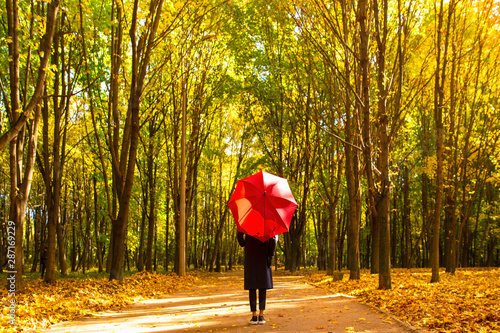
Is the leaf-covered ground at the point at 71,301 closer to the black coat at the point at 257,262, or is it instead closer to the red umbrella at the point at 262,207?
the black coat at the point at 257,262

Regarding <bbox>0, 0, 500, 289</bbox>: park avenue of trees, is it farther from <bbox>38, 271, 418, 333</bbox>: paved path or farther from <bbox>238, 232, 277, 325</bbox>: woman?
<bbox>238, 232, 277, 325</bbox>: woman

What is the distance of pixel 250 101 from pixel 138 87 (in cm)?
1345

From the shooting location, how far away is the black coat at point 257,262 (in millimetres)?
6859

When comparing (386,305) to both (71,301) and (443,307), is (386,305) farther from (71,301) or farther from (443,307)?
(71,301)

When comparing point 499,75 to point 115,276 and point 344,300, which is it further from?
point 115,276

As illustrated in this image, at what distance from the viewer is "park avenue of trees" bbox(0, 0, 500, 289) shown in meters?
11.3

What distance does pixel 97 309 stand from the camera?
8453mm

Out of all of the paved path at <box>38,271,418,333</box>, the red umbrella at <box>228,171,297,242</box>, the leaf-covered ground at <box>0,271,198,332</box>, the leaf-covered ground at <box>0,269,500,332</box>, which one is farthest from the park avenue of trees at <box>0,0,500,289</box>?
the red umbrella at <box>228,171,297,242</box>

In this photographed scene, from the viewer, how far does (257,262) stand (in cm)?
696

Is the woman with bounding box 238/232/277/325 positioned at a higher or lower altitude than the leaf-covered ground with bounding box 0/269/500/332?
higher

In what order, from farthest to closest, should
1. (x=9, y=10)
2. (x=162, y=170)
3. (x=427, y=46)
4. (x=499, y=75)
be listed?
(x=162, y=170) < (x=499, y=75) < (x=427, y=46) < (x=9, y=10)

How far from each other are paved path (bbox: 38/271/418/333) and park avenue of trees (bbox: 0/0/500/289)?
2.56 metres


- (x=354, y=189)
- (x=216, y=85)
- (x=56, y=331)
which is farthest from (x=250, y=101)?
(x=56, y=331)

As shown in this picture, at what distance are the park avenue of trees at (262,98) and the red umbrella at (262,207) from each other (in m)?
3.21
